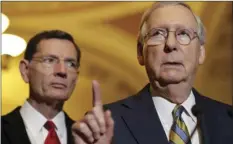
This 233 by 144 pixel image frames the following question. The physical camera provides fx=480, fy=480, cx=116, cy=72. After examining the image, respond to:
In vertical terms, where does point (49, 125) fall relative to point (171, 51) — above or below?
below

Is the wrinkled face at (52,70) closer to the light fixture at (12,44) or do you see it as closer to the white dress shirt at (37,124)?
the white dress shirt at (37,124)

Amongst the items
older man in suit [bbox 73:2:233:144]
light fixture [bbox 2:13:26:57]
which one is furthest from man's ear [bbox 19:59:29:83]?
light fixture [bbox 2:13:26:57]

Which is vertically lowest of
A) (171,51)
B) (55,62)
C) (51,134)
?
(51,134)

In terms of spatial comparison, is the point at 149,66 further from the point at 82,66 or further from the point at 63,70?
the point at 82,66

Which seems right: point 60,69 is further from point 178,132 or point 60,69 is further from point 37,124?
point 178,132

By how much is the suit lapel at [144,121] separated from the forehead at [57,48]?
1.78 feet

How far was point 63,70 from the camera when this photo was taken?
5.90 feet

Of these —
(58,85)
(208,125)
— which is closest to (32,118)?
(58,85)

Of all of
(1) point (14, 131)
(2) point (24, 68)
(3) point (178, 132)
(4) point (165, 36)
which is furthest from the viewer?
(2) point (24, 68)

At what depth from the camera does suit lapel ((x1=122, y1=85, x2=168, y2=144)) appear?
127 centimetres

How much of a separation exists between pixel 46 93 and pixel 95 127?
2.28ft

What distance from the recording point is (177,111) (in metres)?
1.36

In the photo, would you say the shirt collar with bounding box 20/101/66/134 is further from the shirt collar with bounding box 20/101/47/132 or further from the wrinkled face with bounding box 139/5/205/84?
the wrinkled face with bounding box 139/5/205/84

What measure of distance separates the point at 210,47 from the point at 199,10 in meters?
0.30
